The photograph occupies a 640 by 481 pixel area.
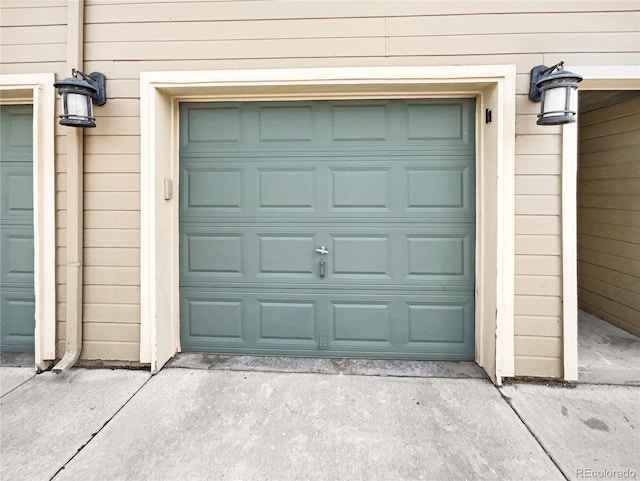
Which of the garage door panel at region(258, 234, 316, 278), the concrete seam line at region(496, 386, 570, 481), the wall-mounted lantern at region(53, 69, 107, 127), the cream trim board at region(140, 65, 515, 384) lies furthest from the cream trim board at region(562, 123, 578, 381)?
the wall-mounted lantern at region(53, 69, 107, 127)

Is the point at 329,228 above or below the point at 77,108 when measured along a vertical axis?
below

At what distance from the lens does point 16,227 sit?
2.90 metres

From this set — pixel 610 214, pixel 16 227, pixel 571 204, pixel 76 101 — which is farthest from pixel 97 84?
pixel 610 214

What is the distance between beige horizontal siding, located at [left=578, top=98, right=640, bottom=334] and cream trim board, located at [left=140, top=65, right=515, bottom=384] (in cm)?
172

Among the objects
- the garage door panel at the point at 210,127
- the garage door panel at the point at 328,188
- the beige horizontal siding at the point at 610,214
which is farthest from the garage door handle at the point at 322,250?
the beige horizontal siding at the point at 610,214

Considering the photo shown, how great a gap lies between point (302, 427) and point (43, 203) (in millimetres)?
2508

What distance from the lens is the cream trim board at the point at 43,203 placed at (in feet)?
8.67

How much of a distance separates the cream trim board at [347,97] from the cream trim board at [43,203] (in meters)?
0.71

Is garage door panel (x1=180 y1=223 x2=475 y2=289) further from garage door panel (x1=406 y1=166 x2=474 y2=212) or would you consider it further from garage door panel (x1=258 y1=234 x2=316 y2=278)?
garage door panel (x1=406 y1=166 x2=474 y2=212)

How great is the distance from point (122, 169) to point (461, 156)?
260 centimetres

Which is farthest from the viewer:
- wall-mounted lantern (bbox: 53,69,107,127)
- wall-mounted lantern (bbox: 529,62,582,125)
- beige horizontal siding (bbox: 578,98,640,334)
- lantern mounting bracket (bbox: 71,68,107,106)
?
beige horizontal siding (bbox: 578,98,640,334)

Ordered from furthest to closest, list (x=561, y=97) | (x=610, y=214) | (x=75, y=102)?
1. (x=610, y=214)
2. (x=75, y=102)
3. (x=561, y=97)

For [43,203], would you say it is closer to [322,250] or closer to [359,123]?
[322,250]

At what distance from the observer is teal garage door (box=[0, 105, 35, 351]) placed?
2881 mm
